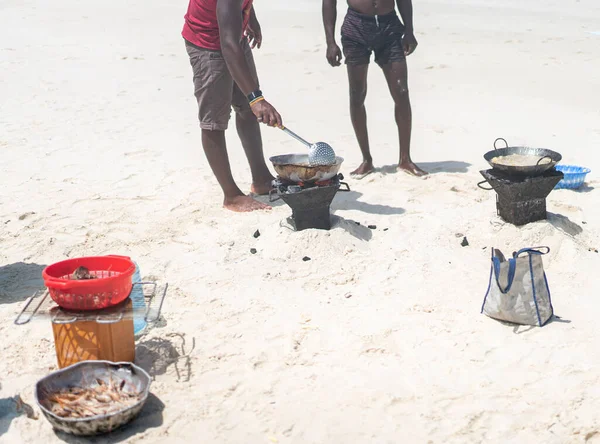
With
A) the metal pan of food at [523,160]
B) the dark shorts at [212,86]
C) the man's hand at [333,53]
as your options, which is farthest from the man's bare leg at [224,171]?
the metal pan of food at [523,160]

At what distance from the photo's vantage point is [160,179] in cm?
728

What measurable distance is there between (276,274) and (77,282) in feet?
5.87

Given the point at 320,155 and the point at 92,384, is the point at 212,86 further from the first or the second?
the point at 92,384

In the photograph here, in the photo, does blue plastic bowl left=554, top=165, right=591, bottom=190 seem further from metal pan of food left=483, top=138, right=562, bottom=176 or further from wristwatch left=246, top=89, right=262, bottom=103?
wristwatch left=246, top=89, right=262, bottom=103

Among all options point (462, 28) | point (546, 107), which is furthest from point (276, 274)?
point (462, 28)

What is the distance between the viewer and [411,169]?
7.10 meters

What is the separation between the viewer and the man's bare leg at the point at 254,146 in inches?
257

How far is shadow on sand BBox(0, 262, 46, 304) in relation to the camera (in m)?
4.82

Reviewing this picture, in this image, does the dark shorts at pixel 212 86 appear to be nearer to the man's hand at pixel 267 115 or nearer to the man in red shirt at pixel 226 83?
the man in red shirt at pixel 226 83

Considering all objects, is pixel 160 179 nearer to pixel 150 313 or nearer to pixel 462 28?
pixel 150 313

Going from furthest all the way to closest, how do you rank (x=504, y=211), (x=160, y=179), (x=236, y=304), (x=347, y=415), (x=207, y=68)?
(x=160, y=179), (x=207, y=68), (x=504, y=211), (x=236, y=304), (x=347, y=415)

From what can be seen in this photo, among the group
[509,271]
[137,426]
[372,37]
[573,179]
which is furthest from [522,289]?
[372,37]

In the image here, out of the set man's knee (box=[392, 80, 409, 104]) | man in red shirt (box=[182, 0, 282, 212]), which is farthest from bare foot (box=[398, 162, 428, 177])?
man in red shirt (box=[182, 0, 282, 212])

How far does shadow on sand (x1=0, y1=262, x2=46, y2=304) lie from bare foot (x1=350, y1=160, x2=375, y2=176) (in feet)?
10.1
